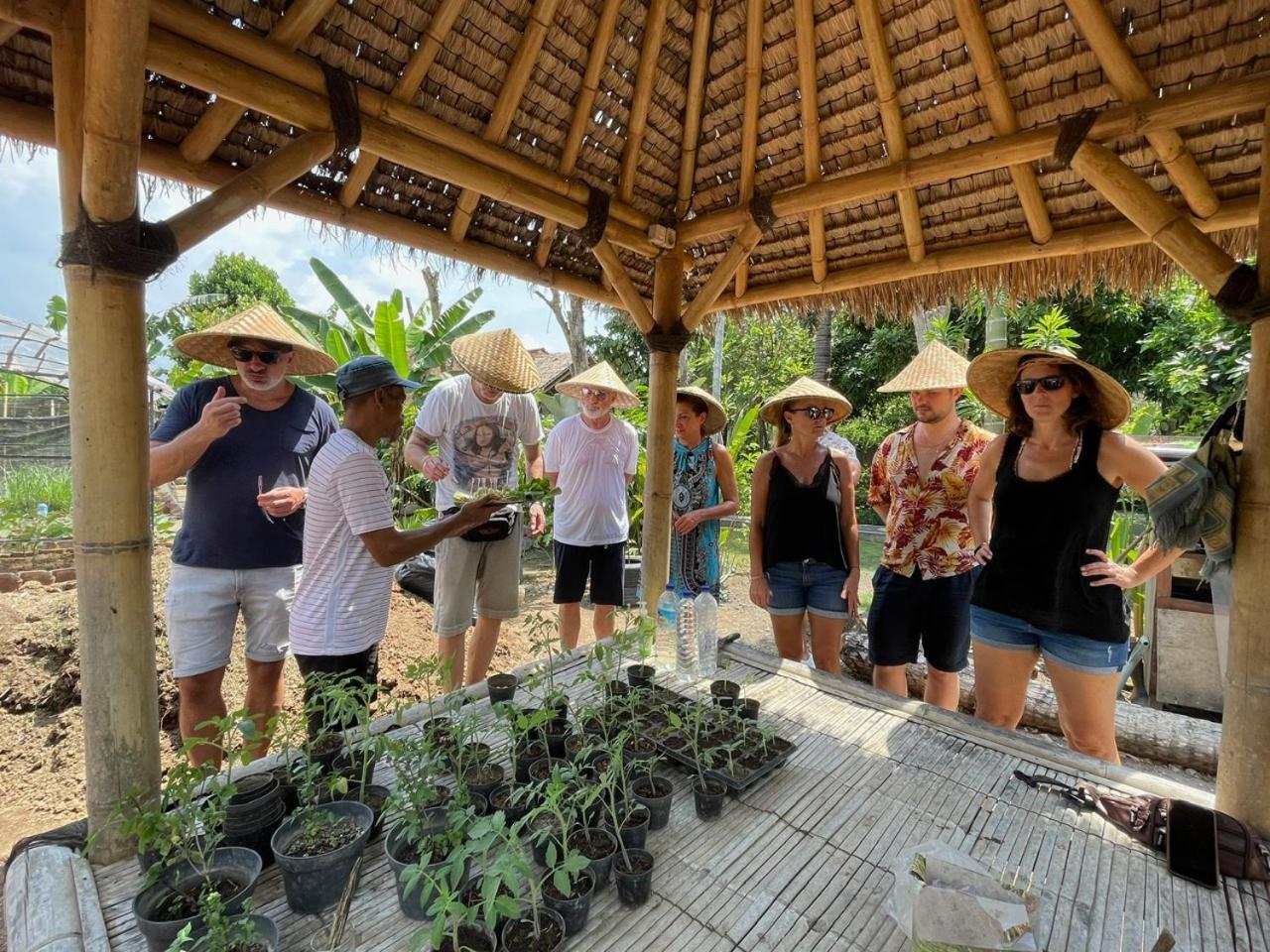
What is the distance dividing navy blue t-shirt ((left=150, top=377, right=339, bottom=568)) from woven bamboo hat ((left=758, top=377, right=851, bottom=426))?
2.46 m

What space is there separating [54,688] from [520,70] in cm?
491

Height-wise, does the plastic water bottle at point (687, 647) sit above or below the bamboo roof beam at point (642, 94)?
below

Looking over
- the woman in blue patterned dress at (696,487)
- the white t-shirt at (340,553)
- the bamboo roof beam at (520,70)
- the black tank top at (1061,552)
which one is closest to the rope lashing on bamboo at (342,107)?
the bamboo roof beam at (520,70)


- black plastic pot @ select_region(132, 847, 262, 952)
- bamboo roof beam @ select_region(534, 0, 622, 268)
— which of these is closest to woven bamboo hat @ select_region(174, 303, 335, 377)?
bamboo roof beam @ select_region(534, 0, 622, 268)

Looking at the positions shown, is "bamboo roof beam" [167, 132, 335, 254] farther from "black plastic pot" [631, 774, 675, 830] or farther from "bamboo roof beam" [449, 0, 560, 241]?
"black plastic pot" [631, 774, 675, 830]

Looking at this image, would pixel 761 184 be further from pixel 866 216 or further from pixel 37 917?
pixel 37 917

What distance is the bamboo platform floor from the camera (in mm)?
1414

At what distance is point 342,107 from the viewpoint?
88.7 inches

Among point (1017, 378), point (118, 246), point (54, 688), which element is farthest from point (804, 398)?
point (54, 688)

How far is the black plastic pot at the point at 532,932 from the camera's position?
134 cm

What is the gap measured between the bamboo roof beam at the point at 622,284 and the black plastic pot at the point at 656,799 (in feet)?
9.04

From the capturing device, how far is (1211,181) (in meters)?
2.61

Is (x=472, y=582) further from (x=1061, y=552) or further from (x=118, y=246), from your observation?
(x=1061, y=552)

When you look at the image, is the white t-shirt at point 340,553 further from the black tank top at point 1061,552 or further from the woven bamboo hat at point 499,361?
the black tank top at point 1061,552
